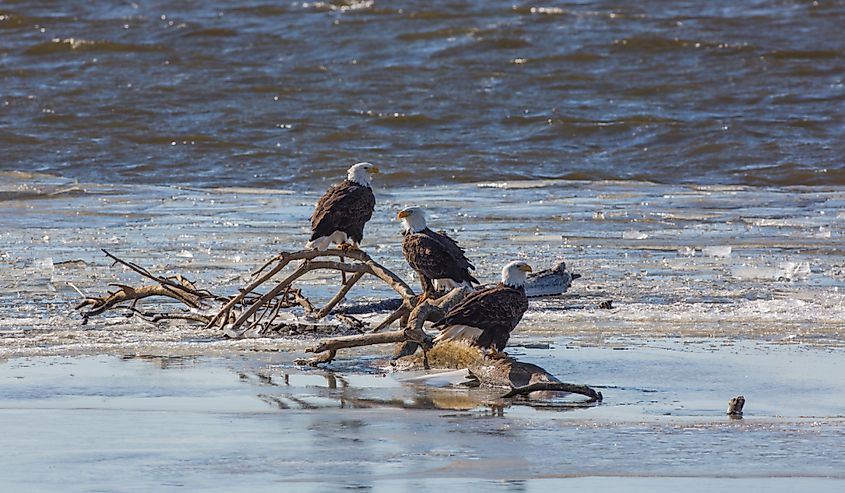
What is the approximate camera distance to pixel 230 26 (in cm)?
2662

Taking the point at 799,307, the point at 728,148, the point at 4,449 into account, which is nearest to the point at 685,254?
the point at 799,307

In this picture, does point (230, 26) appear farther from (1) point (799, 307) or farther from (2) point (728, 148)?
(1) point (799, 307)

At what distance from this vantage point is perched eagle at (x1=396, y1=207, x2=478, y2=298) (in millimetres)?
6758

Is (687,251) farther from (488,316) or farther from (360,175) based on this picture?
(488,316)

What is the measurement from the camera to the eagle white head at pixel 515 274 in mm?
6246

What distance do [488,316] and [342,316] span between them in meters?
1.43

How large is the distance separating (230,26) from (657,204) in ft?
47.1

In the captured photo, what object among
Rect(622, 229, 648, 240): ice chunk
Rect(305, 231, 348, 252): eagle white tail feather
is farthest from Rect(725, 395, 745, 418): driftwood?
Rect(622, 229, 648, 240): ice chunk

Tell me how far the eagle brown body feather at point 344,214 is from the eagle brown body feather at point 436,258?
0.72 m

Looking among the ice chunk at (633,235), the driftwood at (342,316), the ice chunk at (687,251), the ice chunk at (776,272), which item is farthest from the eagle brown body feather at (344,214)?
A: the ice chunk at (633,235)

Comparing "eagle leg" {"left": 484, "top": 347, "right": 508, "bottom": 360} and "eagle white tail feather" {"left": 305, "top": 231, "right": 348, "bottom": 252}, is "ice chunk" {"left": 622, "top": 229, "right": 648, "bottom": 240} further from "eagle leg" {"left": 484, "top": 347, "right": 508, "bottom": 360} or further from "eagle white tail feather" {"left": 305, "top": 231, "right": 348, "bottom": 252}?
"eagle leg" {"left": 484, "top": 347, "right": 508, "bottom": 360}

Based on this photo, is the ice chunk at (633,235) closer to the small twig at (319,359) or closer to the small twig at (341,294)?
the small twig at (341,294)

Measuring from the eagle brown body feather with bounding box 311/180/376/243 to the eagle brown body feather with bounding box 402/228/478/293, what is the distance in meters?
0.72

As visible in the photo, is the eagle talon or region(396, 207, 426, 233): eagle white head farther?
the eagle talon
